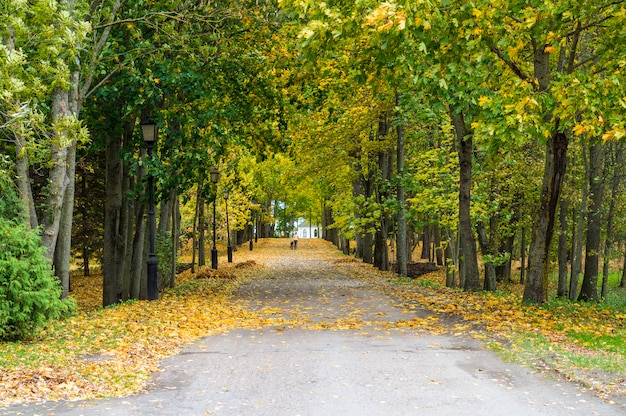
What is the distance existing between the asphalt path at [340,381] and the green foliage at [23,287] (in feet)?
7.41

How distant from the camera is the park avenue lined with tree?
10336mm

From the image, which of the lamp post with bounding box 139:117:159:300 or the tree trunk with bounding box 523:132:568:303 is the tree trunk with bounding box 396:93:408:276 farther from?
the lamp post with bounding box 139:117:159:300

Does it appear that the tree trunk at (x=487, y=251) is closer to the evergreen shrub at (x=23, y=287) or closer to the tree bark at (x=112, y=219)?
the tree bark at (x=112, y=219)

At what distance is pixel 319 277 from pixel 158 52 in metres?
13.3

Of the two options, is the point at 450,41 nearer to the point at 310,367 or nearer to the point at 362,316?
the point at 362,316

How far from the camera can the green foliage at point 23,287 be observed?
9812 millimetres

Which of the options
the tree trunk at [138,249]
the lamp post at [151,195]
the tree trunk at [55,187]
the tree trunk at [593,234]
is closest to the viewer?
the tree trunk at [55,187]

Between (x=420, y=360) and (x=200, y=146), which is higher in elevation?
(x=200, y=146)

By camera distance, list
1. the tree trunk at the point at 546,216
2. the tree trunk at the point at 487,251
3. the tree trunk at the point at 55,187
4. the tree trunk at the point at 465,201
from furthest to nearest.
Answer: the tree trunk at the point at 487,251 → the tree trunk at the point at 465,201 → the tree trunk at the point at 546,216 → the tree trunk at the point at 55,187

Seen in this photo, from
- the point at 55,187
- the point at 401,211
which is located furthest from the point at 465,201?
the point at 55,187

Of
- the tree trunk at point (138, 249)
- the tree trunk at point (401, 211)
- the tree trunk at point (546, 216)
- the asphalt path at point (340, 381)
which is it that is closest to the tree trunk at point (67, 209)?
the tree trunk at point (138, 249)

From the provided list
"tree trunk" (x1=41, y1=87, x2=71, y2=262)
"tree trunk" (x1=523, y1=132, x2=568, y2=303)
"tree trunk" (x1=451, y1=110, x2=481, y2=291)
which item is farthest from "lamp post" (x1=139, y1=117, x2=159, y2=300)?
"tree trunk" (x1=523, y1=132, x2=568, y2=303)

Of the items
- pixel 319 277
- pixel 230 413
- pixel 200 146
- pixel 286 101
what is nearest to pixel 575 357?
pixel 230 413

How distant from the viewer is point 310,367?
8.81m
